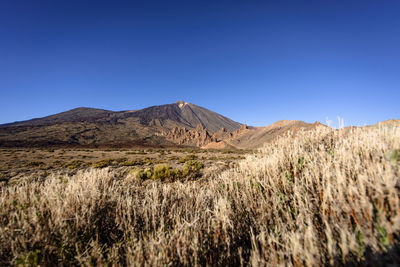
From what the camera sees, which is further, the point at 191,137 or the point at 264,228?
the point at 191,137

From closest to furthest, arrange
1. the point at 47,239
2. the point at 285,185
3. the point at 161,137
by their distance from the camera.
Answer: the point at 47,239 → the point at 285,185 → the point at 161,137

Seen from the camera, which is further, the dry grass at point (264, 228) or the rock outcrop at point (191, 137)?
the rock outcrop at point (191, 137)

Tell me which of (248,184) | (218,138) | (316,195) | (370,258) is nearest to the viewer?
(370,258)

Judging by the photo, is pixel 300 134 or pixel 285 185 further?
pixel 300 134

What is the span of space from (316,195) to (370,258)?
3.13ft

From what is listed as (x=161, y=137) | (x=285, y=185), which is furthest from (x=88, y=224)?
(x=161, y=137)

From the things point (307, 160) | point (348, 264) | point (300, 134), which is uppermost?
point (300, 134)

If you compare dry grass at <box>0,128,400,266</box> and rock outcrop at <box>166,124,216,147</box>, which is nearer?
dry grass at <box>0,128,400,266</box>

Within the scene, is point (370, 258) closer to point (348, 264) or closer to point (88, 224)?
point (348, 264)

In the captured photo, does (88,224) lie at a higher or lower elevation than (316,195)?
lower

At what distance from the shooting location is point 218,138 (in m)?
86.3

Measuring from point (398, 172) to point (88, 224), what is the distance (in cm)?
350

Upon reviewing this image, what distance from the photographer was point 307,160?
2793 millimetres

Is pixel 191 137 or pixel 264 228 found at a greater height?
pixel 191 137
